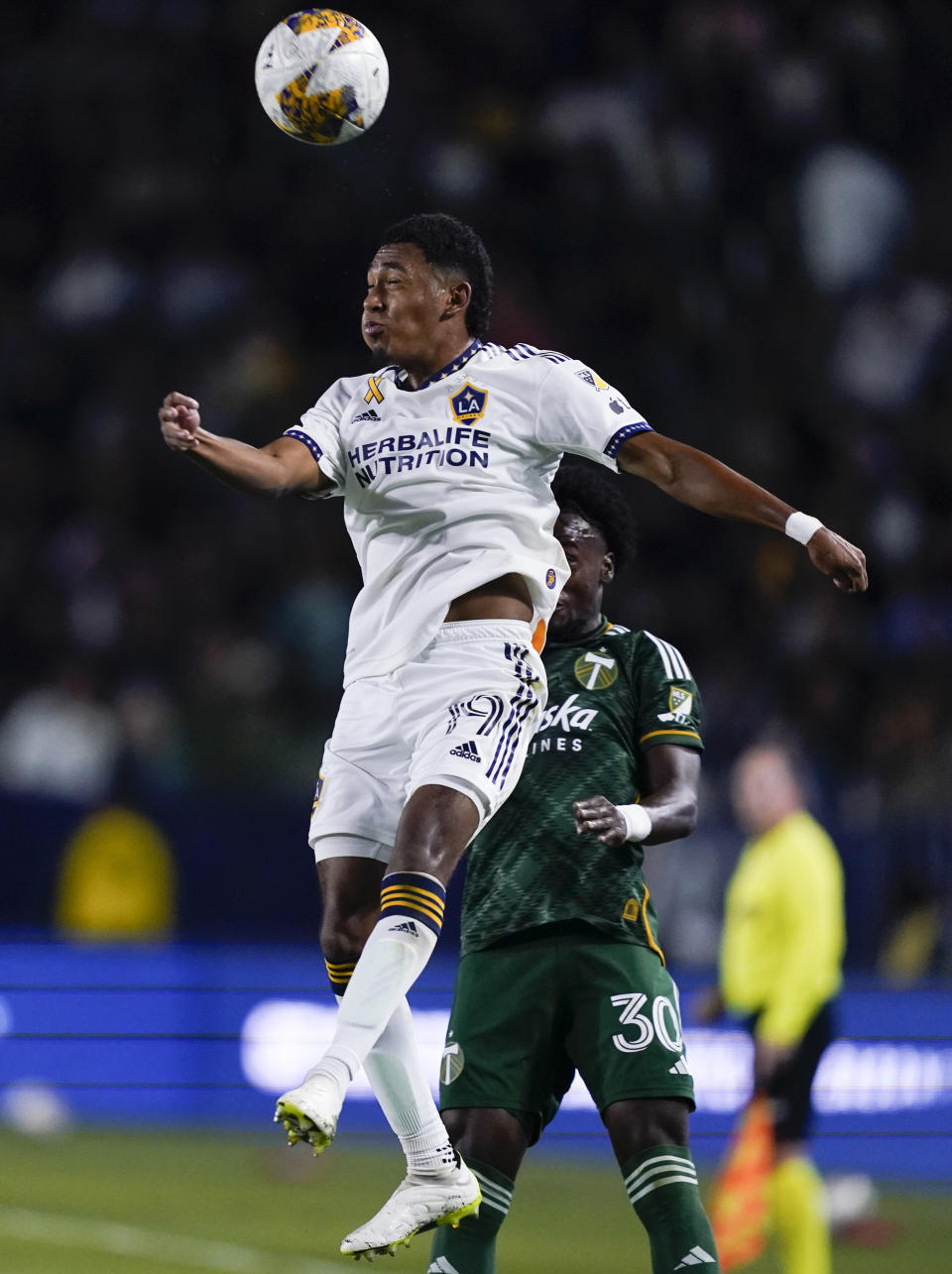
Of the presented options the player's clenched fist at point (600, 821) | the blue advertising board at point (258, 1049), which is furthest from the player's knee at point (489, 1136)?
the blue advertising board at point (258, 1049)

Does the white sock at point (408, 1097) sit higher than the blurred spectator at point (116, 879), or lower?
lower

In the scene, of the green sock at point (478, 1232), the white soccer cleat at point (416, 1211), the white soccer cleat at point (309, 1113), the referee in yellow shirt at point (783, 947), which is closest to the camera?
the white soccer cleat at point (309, 1113)

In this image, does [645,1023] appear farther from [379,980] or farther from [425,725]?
[425,725]

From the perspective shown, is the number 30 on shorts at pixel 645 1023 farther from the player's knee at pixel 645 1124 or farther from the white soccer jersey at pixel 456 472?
the white soccer jersey at pixel 456 472

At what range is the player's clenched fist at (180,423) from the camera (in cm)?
477

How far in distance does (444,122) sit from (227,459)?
34.7 ft

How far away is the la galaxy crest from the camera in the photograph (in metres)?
5.14

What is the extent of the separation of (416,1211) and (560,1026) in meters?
0.73

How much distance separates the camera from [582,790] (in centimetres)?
548

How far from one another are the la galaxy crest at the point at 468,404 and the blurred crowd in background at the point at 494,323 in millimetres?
6838

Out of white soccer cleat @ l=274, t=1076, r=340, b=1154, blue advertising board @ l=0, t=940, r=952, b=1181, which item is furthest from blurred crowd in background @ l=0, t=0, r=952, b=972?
white soccer cleat @ l=274, t=1076, r=340, b=1154

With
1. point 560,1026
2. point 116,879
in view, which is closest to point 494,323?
point 116,879

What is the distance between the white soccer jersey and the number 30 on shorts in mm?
980

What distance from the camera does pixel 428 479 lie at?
5.11 metres
